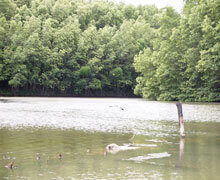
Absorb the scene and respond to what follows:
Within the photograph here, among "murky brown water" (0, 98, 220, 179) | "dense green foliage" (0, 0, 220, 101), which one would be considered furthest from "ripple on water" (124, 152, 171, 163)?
"dense green foliage" (0, 0, 220, 101)

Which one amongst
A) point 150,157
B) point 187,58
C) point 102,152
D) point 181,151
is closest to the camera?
point 150,157

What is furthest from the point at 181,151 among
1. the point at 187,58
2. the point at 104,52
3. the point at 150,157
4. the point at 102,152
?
the point at 104,52

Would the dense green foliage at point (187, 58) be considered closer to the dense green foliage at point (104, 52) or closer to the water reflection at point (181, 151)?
the dense green foliage at point (104, 52)

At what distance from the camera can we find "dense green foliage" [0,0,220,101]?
6438cm

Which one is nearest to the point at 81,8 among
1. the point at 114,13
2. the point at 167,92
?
the point at 114,13

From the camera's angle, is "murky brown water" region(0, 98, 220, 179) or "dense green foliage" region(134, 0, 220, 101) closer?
"murky brown water" region(0, 98, 220, 179)

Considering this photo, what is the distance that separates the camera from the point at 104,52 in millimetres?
106125

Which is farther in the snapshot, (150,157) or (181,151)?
(181,151)

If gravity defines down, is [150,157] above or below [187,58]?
below

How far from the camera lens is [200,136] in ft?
74.4

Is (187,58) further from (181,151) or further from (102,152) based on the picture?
(102,152)

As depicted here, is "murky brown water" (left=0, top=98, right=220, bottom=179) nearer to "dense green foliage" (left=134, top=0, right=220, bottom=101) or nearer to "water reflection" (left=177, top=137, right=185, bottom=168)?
"water reflection" (left=177, top=137, right=185, bottom=168)

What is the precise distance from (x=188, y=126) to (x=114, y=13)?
98.3m

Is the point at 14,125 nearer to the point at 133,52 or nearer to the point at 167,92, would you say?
the point at 167,92
